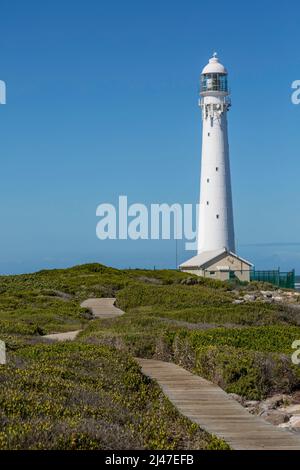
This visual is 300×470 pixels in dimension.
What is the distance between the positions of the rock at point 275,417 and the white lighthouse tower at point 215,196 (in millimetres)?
39841

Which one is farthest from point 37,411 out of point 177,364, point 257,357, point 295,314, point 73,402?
point 295,314

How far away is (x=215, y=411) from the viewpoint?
11.0m

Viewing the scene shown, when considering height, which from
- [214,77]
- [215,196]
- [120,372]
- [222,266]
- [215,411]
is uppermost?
[214,77]

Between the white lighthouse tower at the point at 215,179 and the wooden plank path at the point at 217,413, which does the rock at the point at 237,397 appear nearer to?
the wooden plank path at the point at 217,413

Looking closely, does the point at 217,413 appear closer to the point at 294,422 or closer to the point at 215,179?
the point at 294,422

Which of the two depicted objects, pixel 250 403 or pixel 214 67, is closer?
pixel 250 403

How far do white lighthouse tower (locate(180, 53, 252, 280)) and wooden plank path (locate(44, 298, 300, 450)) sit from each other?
36.6m

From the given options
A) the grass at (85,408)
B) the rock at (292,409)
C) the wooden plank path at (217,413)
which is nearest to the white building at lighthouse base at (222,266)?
the wooden plank path at (217,413)

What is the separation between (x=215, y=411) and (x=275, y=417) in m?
1.49

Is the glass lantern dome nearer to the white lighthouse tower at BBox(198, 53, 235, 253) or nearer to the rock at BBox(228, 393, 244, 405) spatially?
the white lighthouse tower at BBox(198, 53, 235, 253)

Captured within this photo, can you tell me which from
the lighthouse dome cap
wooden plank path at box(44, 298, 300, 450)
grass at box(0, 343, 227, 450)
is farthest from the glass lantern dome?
grass at box(0, 343, 227, 450)

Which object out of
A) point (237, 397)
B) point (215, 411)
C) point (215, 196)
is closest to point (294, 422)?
point (215, 411)

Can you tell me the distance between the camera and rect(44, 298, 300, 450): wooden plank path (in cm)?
899
